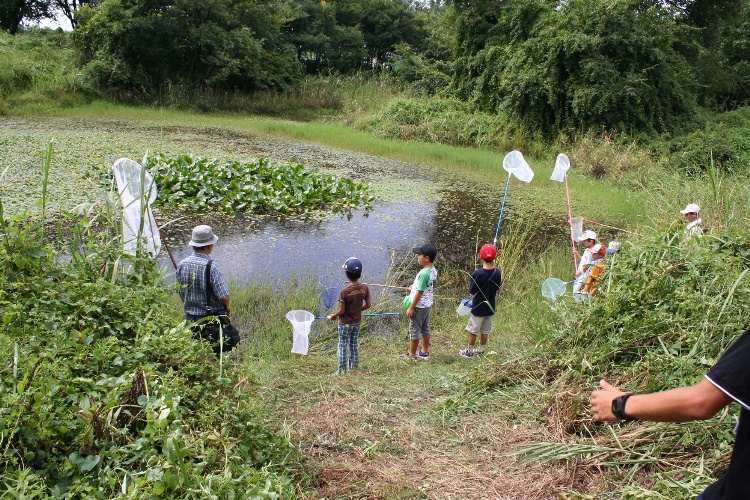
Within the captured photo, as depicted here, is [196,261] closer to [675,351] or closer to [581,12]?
[675,351]

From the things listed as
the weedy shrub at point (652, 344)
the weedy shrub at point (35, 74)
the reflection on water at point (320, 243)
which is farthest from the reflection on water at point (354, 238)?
the weedy shrub at point (35, 74)

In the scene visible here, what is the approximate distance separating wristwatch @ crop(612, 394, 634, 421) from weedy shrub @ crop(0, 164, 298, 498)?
118 cm

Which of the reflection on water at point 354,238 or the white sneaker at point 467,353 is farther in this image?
the reflection on water at point 354,238

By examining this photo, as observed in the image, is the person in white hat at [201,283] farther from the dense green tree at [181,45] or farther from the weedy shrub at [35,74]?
the dense green tree at [181,45]

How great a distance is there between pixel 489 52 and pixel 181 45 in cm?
1254

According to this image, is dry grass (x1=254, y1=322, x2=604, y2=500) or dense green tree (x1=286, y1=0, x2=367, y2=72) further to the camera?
dense green tree (x1=286, y1=0, x2=367, y2=72)

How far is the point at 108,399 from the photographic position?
2053mm

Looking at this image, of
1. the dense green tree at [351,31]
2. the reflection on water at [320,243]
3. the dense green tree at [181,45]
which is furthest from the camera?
the dense green tree at [351,31]

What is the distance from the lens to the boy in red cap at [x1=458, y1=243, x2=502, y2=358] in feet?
16.0

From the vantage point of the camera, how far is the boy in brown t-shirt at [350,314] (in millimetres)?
4414

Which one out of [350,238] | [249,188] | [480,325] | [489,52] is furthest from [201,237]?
[489,52]

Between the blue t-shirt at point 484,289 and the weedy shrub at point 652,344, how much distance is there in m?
1.12

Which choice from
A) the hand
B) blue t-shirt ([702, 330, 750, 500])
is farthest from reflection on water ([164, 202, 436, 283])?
blue t-shirt ([702, 330, 750, 500])

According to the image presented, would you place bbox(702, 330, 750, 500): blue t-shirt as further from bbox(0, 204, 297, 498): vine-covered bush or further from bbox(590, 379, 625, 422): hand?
bbox(0, 204, 297, 498): vine-covered bush
